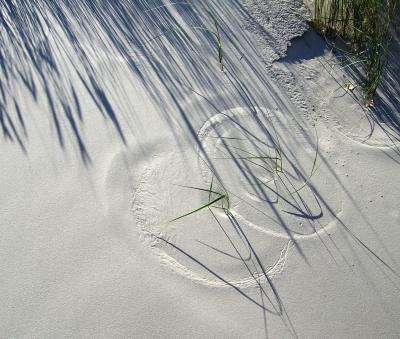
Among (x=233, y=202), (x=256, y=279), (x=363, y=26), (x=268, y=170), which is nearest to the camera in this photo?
(x=256, y=279)

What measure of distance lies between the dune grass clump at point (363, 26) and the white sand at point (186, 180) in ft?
0.32

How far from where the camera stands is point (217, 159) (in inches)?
81.9

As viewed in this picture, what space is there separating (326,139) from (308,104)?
242mm

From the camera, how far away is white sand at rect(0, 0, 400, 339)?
1.65m

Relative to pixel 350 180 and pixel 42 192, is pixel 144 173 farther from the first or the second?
pixel 350 180

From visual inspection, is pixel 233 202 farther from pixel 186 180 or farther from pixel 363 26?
pixel 363 26

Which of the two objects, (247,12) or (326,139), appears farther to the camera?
(247,12)

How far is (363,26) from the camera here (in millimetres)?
2584

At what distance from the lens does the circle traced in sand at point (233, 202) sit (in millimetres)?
1782

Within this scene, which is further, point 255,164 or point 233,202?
point 255,164

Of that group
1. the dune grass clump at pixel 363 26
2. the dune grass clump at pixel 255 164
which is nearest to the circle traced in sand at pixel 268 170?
the dune grass clump at pixel 255 164

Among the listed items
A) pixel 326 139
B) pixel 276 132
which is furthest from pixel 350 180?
pixel 276 132

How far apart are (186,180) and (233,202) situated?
0.75 ft

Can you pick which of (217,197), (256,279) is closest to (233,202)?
(217,197)
